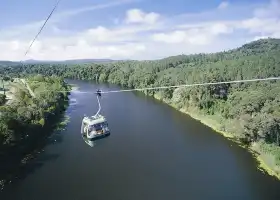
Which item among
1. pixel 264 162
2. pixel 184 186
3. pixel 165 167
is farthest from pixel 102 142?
pixel 264 162

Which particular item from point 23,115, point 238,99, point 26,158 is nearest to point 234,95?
point 238,99

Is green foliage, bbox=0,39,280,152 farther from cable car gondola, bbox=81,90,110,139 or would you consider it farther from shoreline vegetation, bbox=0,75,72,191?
cable car gondola, bbox=81,90,110,139

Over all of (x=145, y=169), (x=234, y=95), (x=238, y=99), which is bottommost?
(x=145, y=169)

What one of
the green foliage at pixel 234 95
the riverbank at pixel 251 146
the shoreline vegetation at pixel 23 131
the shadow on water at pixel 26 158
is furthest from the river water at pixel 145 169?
the green foliage at pixel 234 95

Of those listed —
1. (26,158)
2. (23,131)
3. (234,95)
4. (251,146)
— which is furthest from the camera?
(234,95)

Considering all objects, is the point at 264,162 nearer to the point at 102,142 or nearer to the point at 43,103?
the point at 102,142

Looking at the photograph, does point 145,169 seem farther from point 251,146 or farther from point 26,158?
point 251,146
